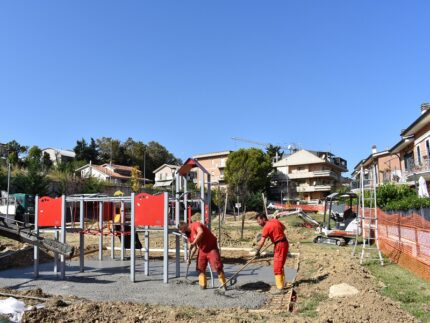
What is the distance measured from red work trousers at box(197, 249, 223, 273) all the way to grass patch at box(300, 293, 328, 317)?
1.96 meters

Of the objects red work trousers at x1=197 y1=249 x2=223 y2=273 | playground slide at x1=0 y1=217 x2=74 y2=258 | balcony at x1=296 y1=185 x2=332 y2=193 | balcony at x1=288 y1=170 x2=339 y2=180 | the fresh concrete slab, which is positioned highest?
balcony at x1=288 y1=170 x2=339 y2=180

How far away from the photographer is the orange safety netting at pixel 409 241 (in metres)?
10.4

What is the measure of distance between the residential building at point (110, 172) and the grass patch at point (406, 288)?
58361mm

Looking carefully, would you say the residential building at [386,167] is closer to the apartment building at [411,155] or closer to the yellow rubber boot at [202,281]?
the apartment building at [411,155]

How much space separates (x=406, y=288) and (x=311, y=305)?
269cm

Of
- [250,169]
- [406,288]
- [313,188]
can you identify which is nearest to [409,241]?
[406,288]

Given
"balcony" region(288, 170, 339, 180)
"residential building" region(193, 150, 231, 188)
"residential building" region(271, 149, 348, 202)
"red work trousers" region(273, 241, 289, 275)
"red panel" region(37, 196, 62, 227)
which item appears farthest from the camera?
"residential building" region(193, 150, 231, 188)

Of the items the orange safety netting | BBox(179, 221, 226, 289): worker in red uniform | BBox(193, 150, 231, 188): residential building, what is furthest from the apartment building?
BBox(193, 150, 231, 188): residential building

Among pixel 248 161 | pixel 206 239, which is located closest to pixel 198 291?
pixel 206 239

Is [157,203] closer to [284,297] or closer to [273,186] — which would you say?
[284,297]

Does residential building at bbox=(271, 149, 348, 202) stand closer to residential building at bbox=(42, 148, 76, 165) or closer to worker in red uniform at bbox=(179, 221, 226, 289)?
residential building at bbox=(42, 148, 76, 165)

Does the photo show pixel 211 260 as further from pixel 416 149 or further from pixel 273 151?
pixel 273 151

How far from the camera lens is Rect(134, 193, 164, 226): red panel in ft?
34.4

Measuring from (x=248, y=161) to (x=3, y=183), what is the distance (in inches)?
1249
